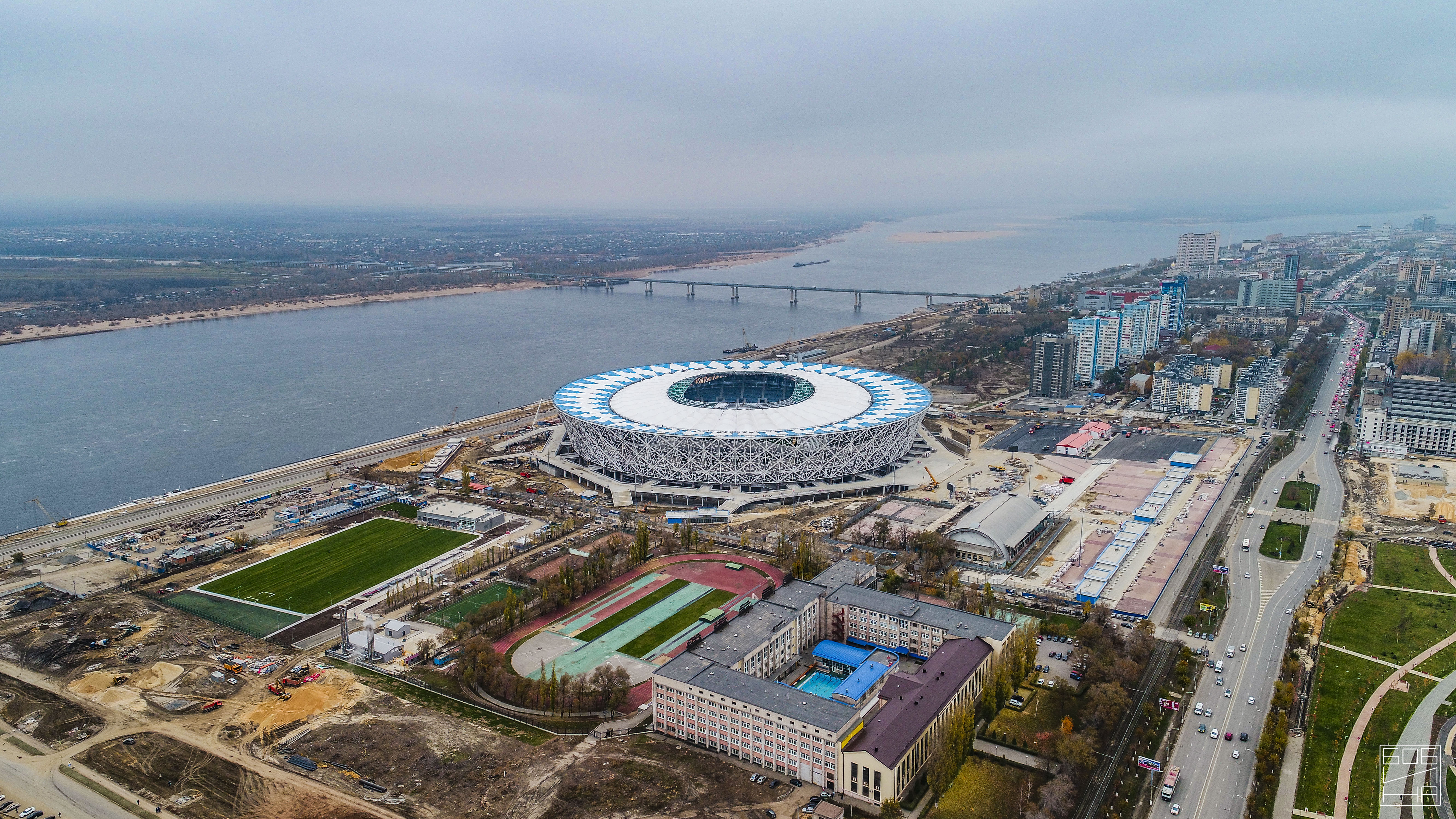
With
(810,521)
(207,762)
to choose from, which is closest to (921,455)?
(810,521)

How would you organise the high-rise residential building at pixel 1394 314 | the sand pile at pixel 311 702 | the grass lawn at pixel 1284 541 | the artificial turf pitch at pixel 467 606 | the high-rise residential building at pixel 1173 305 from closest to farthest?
the sand pile at pixel 311 702, the artificial turf pitch at pixel 467 606, the grass lawn at pixel 1284 541, the high-rise residential building at pixel 1394 314, the high-rise residential building at pixel 1173 305

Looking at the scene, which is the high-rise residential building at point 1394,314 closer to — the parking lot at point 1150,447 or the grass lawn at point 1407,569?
the parking lot at point 1150,447

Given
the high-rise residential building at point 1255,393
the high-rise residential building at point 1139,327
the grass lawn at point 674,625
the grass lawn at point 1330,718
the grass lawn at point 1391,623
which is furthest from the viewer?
the high-rise residential building at point 1139,327

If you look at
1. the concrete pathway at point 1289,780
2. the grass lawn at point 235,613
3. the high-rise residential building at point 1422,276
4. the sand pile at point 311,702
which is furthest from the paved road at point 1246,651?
the high-rise residential building at point 1422,276

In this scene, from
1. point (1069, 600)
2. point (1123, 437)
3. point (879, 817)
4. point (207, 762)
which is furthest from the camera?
point (1123, 437)

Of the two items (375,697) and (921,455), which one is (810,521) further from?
(375,697)

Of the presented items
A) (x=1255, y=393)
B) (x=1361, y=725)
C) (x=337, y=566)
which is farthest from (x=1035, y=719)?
(x=1255, y=393)
